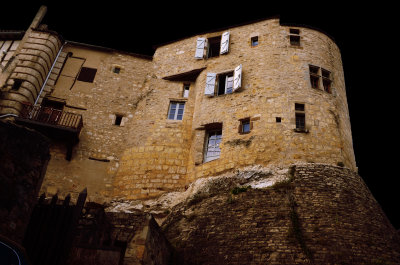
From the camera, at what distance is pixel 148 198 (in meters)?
12.7

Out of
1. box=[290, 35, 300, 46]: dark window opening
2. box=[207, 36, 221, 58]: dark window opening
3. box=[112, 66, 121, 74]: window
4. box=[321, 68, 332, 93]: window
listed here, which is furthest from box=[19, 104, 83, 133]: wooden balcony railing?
box=[321, 68, 332, 93]: window

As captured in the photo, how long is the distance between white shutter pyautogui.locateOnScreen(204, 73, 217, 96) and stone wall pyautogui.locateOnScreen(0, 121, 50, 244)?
851cm

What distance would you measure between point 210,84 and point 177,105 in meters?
1.88

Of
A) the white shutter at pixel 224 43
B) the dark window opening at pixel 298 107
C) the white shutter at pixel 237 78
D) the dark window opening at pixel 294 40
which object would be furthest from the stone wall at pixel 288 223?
the white shutter at pixel 224 43

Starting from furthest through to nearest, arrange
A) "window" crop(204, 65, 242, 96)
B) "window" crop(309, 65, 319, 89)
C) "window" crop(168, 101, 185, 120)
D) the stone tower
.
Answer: "window" crop(168, 101, 185, 120), the stone tower, "window" crop(204, 65, 242, 96), "window" crop(309, 65, 319, 89)

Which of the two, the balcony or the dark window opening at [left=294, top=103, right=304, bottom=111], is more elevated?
the dark window opening at [left=294, top=103, right=304, bottom=111]

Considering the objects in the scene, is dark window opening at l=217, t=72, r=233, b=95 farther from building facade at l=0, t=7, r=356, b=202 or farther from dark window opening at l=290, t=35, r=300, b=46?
dark window opening at l=290, t=35, r=300, b=46

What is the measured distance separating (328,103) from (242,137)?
3.77m

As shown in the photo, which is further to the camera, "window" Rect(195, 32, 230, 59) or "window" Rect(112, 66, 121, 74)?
"window" Rect(112, 66, 121, 74)

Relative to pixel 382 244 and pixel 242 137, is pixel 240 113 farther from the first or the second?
pixel 382 244

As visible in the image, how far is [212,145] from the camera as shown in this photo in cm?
1342

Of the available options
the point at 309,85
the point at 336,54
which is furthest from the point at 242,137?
the point at 336,54

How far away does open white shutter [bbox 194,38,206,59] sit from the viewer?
53.6 ft

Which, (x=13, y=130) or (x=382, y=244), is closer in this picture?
(x=13, y=130)
